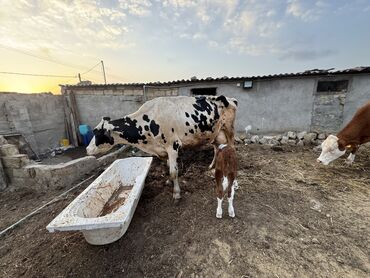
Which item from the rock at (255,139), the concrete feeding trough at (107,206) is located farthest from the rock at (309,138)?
the concrete feeding trough at (107,206)

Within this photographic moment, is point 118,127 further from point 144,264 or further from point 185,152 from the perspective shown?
point 185,152

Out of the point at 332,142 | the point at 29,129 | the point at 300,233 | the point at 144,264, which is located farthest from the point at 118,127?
the point at 29,129

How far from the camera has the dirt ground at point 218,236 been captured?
1.98 meters

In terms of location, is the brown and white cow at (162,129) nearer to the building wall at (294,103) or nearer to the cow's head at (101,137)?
the cow's head at (101,137)

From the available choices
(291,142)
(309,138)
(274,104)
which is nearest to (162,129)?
(274,104)

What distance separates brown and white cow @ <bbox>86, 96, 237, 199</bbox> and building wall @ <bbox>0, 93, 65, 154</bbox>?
5.14 meters

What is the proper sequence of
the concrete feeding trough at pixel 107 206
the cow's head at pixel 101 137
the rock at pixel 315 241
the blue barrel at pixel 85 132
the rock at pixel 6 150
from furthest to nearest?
the blue barrel at pixel 85 132 < the rock at pixel 6 150 < the cow's head at pixel 101 137 < the rock at pixel 315 241 < the concrete feeding trough at pixel 107 206

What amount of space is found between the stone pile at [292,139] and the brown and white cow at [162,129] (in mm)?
3578

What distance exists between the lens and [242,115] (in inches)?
269

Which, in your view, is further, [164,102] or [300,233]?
[164,102]

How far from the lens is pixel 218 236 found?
2389 millimetres

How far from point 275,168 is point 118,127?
12.3 feet

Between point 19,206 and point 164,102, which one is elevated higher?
point 164,102

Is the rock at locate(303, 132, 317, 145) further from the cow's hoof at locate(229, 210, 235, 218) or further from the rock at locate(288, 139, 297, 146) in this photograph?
the cow's hoof at locate(229, 210, 235, 218)
